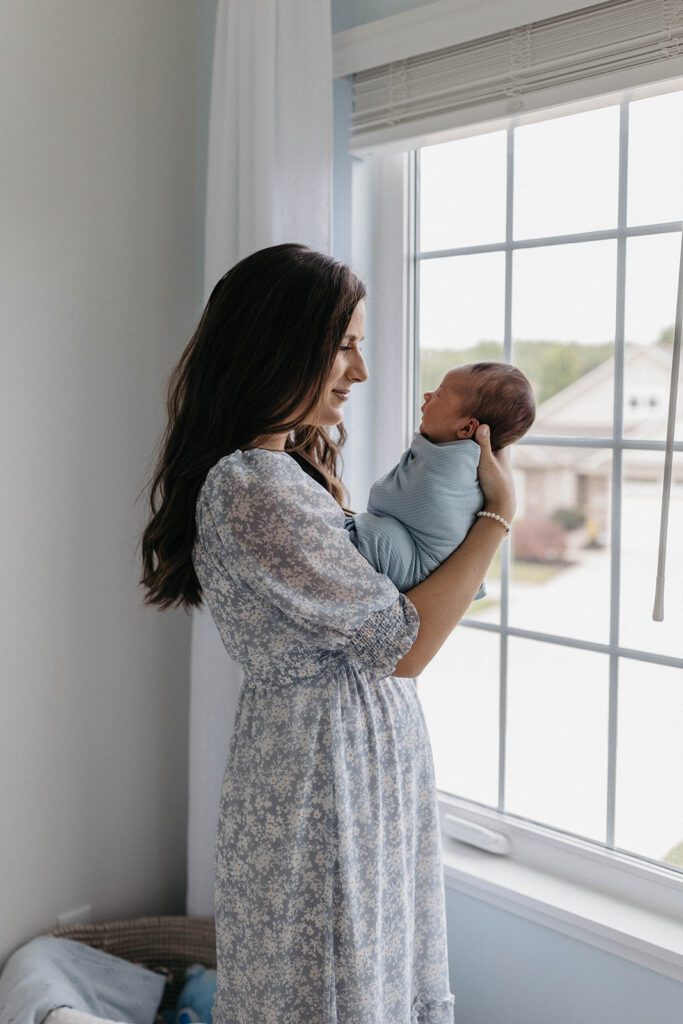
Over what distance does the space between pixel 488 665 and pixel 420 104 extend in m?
1.08

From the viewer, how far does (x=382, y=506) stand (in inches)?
51.1

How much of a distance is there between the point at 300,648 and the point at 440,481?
11.6 inches

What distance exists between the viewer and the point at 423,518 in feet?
4.09

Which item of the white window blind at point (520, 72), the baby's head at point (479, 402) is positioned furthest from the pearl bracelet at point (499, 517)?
the white window blind at point (520, 72)

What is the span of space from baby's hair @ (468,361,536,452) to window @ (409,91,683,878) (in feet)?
1.21

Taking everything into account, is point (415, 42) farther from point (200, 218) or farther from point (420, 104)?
point (200, 218)

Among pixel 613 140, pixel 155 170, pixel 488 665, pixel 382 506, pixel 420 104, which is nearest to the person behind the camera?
pixel 382 506

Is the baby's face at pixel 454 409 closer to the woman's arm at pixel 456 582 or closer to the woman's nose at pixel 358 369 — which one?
the woman's arm at pixel 456 582

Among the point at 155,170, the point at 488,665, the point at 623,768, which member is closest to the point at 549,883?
the point at 623,768

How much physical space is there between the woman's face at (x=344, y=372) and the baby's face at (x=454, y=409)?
0.14 metres

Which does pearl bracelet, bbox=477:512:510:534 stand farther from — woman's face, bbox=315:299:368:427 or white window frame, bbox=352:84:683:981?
white window frame, bbox=352:84:683:981

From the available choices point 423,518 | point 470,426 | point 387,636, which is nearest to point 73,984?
point 387,636

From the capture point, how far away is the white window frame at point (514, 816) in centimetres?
154

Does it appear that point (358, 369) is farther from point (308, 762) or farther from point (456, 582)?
point (308, 762)
